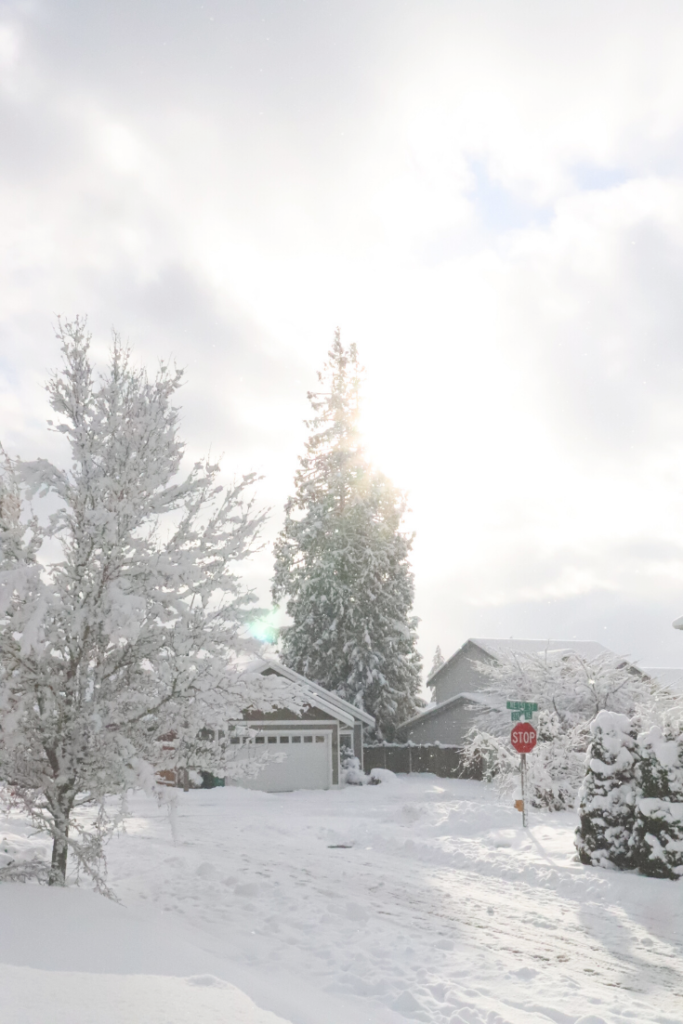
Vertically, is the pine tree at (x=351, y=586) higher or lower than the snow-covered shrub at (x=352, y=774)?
higher

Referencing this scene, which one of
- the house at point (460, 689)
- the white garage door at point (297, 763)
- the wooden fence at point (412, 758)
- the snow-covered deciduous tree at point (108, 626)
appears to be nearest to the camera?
the snow-covered deciduous tree at point (108, 626)

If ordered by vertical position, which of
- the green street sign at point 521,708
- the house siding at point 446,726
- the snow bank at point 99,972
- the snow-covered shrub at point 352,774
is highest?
the green street sign at point 521,708

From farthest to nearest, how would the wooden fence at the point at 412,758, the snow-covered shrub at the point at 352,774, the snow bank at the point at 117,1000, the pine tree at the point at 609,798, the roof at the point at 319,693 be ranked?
Result: the wooden fence at the point at 412,758
the snow-covered shrub at the point at 352,774
the roof at the point at 319,693
the pine tree at the point at 609,798
the snow bank at the point at 117,1000

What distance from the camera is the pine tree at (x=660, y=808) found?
11.2 meters

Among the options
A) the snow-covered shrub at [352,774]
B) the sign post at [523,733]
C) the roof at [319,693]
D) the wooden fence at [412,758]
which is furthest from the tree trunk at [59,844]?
the wooden fence at [412,758]

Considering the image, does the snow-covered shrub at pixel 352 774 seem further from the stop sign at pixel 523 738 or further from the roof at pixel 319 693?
the stop sign at pixel 523 738

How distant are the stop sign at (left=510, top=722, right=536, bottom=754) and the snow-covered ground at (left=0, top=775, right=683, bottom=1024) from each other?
1.78 m

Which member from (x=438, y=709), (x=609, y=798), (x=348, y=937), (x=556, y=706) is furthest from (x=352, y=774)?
(x=348, y=937)

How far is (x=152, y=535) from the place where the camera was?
29.1 ft

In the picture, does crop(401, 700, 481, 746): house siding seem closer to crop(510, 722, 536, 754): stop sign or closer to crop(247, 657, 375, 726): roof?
crop(247, 657, 375, 726): roof

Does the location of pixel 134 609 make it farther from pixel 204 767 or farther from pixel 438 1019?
pixel 438 1019

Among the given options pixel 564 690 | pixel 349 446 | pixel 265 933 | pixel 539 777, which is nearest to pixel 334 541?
pixel 349 446

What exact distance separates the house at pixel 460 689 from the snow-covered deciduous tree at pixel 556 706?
43.0 feet

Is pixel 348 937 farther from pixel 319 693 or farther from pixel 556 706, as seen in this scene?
pixel 319 693
